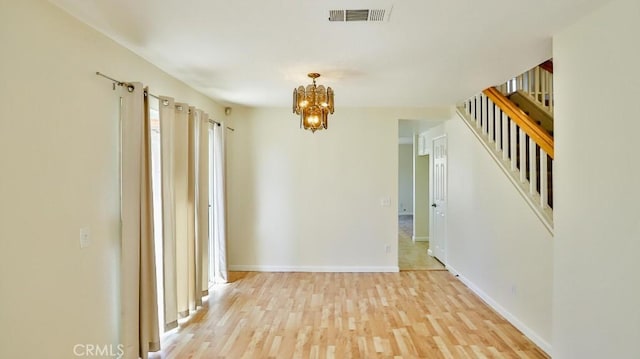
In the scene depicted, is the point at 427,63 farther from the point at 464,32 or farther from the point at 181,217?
the point at 181,217

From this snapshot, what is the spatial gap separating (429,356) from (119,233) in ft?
8.75

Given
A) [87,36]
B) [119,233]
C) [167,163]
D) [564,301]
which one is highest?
[87,36]

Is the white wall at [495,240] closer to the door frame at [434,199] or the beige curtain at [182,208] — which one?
the door frame at [434,199]

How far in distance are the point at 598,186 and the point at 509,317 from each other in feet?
6.70

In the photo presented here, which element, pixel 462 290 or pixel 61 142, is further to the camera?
pixel 462 290

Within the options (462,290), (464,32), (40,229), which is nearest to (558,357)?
(462,290)

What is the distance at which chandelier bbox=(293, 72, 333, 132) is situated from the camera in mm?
3389

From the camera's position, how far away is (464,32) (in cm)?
251

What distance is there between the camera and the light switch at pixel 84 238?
2365 millimetres

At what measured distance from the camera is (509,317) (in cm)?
360

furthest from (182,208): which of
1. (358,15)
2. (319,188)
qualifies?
(358,15)

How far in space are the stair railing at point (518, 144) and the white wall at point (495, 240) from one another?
9cm

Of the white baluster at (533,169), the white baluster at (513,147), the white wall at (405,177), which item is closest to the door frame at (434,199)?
the white baluster at (513,147)

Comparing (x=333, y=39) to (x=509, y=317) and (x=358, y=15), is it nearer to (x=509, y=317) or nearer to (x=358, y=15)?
(x=358, y=15)
